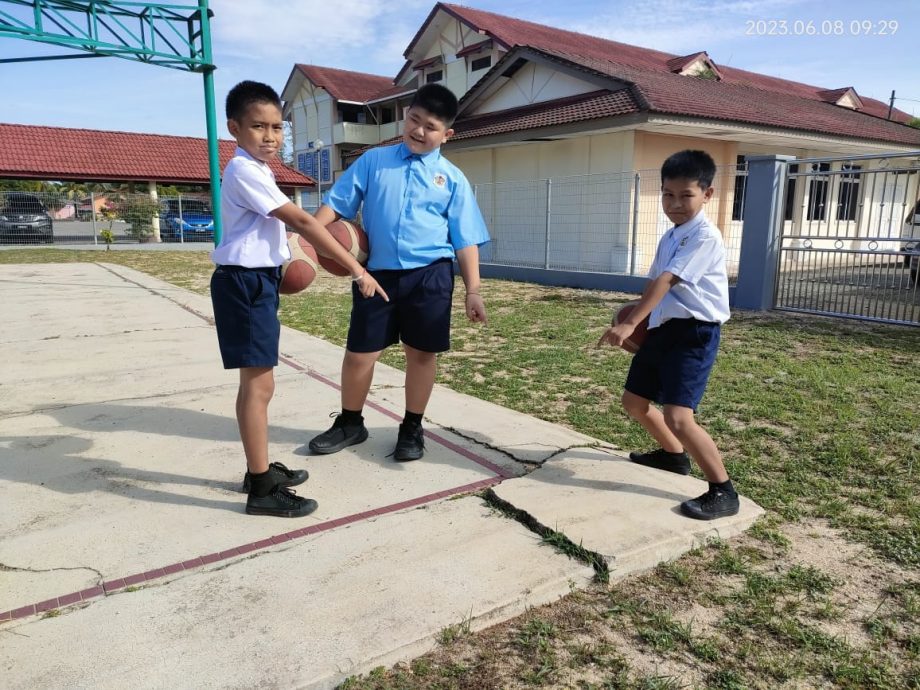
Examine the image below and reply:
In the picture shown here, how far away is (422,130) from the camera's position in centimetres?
296

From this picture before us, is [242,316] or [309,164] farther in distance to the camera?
[309,164]

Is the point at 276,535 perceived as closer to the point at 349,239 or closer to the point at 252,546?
the point at 252,546

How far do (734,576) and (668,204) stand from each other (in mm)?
1443

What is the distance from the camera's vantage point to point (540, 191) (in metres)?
14.8

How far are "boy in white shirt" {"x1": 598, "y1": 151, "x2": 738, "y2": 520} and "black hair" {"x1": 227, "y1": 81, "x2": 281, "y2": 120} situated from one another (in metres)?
1.59

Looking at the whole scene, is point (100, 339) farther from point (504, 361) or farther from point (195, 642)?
point (195, 642)

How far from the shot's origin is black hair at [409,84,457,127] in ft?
9.60

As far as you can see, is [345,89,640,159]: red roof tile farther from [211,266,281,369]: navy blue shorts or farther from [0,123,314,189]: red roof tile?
[0,123,314,189]: red roof tile

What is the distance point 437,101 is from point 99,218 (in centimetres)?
2394

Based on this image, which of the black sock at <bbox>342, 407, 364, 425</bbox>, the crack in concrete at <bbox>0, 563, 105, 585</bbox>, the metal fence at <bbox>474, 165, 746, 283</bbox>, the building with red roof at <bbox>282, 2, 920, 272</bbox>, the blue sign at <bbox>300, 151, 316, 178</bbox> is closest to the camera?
the crack in concrete at <bbox>0, 563, 105, 585</bbox>

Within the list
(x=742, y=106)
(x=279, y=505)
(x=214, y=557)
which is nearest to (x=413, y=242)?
(x=279, y=505)

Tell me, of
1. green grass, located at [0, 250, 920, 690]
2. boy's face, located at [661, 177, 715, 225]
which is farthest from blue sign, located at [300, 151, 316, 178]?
boy's face, located at [661, 177, 715, 225]

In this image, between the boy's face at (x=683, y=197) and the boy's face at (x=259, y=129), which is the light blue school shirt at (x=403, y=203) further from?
the boy's face at (x=683, y=197)

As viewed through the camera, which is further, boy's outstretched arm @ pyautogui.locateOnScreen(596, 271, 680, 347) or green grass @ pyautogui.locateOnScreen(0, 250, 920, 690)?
boy's outstretched arm @ pyautogui.locateOnScreen(596, 271, 680, 347)
